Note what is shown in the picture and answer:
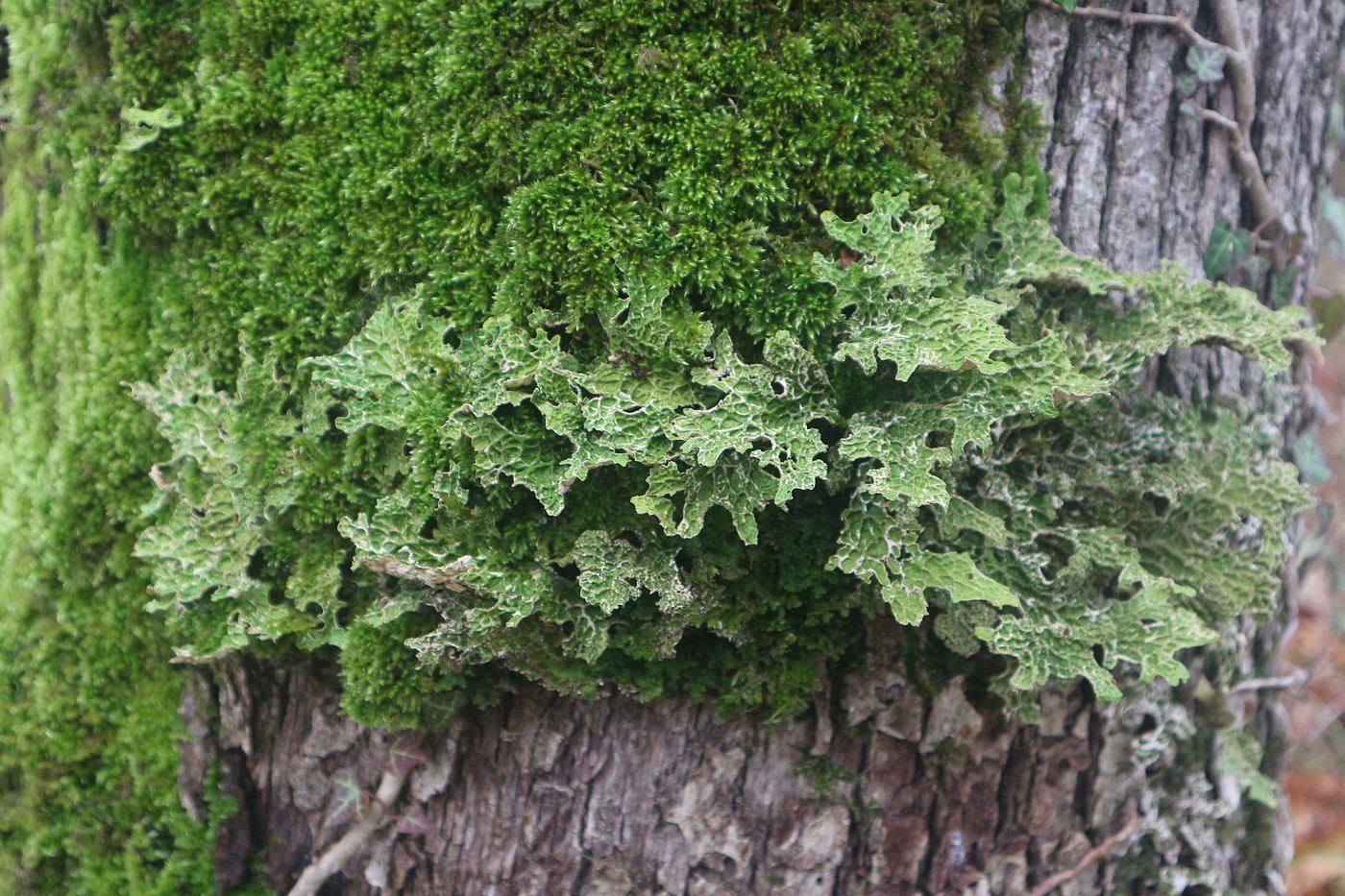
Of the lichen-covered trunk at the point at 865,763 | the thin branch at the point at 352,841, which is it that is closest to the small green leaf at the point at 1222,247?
the lichen-covered trunk at the point at 865,763

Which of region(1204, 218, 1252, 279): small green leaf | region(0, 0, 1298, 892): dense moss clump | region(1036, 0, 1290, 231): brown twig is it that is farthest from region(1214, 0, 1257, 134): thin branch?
region(0, 0, 1298, 892): dense moss clump

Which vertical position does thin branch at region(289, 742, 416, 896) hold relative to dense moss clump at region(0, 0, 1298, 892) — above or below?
below

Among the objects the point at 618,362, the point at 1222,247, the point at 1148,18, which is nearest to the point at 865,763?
the point at 618,362

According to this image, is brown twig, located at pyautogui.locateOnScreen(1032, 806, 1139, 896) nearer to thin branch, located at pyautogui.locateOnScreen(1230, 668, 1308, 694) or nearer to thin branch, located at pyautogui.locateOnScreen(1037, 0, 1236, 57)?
thin branch, located at pyautogui.locateOnScreen(1230, 668, 1308, 694)

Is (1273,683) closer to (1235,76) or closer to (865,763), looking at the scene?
(865,763)

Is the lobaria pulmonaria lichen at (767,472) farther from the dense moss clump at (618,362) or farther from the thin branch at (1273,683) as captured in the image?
the thin branch at (1273,683)

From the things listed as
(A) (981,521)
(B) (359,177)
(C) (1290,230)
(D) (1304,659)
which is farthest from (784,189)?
(D) (1304,659)

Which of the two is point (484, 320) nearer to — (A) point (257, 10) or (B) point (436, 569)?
(B) point (436, 569)
